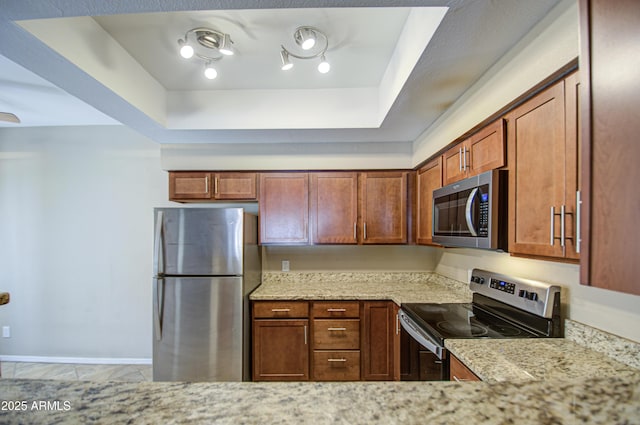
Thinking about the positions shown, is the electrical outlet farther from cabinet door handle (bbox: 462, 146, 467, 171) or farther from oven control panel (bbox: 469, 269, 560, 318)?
cabinet door handle (bbox: 462, 146, 467, 171)

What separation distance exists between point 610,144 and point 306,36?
155cm

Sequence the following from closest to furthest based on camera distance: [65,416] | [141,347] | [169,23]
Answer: [65,416] < [169,23] < [141,347]

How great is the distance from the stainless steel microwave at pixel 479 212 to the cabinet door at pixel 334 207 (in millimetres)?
1059

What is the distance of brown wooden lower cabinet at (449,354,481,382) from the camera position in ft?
4.00

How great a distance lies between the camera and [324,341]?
2.47 meters

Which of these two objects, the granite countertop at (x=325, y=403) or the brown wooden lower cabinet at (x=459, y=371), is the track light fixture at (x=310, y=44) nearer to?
the granite countertop at (x=325, y=403)

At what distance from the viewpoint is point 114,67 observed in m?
1.75

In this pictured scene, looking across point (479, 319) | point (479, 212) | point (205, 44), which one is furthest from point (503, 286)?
Answer: point (205, 44)

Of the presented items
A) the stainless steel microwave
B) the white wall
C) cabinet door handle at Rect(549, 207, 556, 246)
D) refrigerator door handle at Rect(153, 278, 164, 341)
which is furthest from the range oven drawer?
the white wall

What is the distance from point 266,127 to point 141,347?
2852 millimetres

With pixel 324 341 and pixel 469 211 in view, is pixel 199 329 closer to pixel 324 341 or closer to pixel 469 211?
pixel 324 341

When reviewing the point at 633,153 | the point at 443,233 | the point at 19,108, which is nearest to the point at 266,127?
the point at 443,233

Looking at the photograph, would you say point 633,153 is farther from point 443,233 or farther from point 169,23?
point 169,23

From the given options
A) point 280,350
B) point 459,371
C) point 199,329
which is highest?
point 459,371
